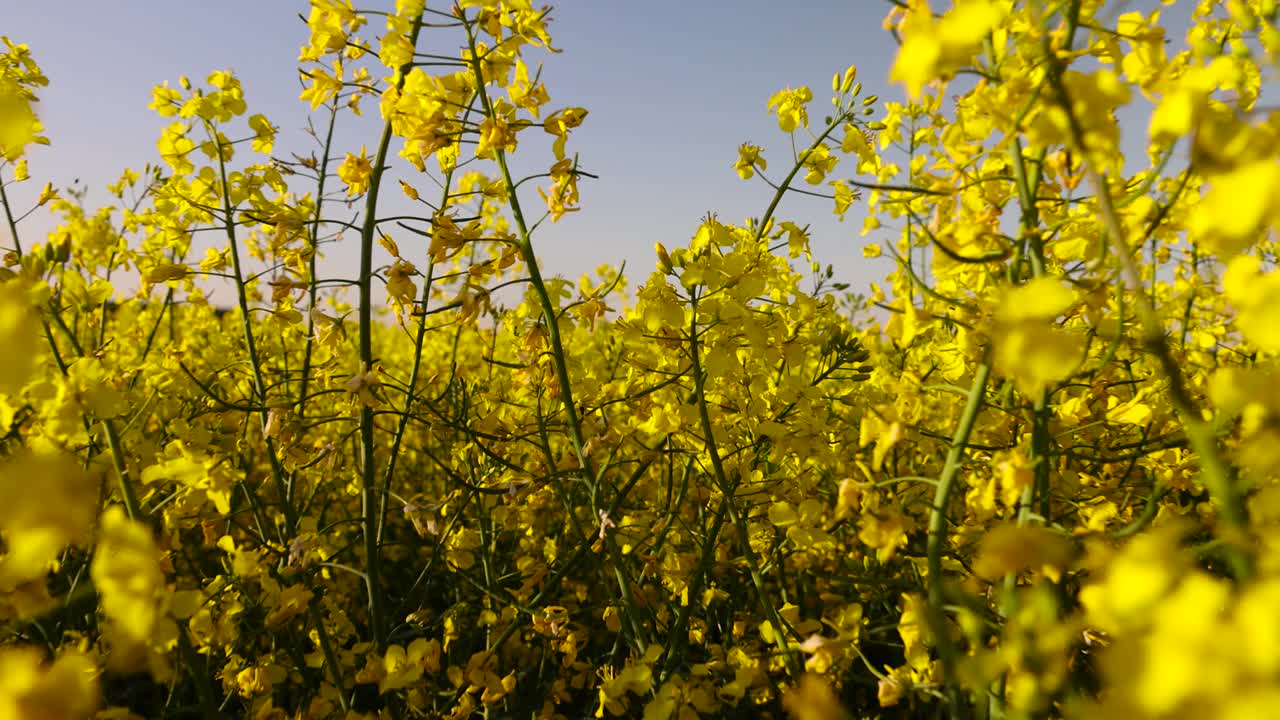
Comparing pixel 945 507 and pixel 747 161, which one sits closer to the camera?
pixel 945 507

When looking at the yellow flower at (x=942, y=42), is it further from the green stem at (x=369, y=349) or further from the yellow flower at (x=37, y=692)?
the green stem at (x=369, y=349)

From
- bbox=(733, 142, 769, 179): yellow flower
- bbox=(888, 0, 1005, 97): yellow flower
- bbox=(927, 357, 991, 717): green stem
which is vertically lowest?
bbox=(927, 357, 991, 717): green stem

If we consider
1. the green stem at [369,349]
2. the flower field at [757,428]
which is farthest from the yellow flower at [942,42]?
the green stem at [369,349]

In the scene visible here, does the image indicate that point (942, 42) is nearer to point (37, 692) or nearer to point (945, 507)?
point (945, 507)

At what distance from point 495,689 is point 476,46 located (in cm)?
188

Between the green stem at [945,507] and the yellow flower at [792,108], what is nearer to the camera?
the green stem at [945,507]

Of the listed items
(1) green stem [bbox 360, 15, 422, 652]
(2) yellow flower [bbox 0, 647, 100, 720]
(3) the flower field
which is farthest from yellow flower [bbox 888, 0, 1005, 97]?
(1) green stem [bbox 360, 15, 422, 652]

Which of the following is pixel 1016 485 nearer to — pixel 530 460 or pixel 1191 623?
pixel 1191 623

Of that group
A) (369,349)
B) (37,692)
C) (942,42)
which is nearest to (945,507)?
(942,42)

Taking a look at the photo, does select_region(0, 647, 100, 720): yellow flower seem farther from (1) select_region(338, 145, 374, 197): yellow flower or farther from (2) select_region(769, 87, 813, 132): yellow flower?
(2) select_region(769, 87, 813, 132): yellow flower

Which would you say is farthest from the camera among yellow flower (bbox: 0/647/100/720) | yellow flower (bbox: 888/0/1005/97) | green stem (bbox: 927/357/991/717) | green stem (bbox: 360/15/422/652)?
green stem (bbox: 360/15/422/652)

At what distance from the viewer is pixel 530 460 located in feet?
10.2

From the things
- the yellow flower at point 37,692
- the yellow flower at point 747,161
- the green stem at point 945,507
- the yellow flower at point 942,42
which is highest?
the yellow flower at point 747,161

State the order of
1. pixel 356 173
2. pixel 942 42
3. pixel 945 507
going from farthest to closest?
pixel 356 173
pixel 945 507
pixel 942 42
